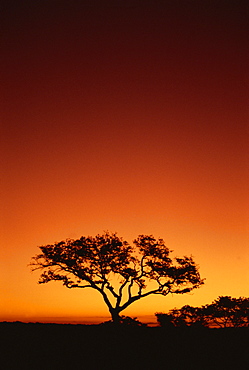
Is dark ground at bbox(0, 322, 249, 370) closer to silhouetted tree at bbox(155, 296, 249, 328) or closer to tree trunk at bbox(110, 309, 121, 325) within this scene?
Answer: tree trunk at bbox(110, 309, 121, 325)

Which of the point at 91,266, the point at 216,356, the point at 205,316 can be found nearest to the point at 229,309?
the point at 205,316

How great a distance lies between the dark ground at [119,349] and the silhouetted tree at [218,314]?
127ft

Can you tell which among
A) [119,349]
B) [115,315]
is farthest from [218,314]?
[119,349]

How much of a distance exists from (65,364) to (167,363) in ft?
14.5

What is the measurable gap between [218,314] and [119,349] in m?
49.4

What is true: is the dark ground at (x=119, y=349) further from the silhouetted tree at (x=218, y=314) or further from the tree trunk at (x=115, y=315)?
the silhouetted tree at (x=218, y=314)

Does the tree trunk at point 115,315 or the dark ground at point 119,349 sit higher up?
the tree trunk at point 115,315

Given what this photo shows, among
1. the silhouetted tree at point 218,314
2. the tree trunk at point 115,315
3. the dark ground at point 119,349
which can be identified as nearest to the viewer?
the dark ground at point 119,349

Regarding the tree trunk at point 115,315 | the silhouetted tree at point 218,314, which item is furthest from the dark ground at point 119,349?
the silhouetted tree at point 218,314

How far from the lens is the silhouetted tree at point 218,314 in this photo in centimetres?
6644

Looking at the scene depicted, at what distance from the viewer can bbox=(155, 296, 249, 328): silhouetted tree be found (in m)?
66.4

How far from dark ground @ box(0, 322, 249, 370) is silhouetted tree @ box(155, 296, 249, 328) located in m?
38.6

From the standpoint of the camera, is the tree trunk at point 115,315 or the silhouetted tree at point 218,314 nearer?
the tree trunk at point 115,315

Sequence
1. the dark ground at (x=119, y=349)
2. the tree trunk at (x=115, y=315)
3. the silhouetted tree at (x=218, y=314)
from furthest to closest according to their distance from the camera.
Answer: the silhouetted tree at (x=218, y=314), the tree trunk at (x=115, y=315), the dark ground at (x=119, y=349)
